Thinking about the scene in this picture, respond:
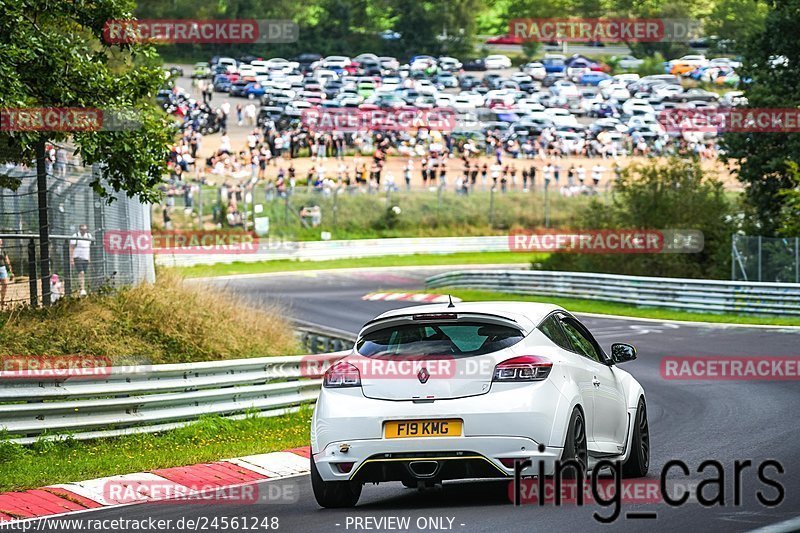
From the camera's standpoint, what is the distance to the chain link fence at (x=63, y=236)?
652 inches

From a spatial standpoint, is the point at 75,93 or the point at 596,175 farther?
the point at 596,175

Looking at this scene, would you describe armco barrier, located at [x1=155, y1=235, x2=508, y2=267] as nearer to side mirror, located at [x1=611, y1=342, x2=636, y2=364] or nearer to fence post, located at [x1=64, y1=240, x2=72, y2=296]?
fence post, located at [x1=64, y1=240, x2=72, y2=296]

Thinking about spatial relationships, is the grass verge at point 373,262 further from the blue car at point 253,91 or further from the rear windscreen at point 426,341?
the rear windscreen at point 426,341

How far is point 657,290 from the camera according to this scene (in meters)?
32.2

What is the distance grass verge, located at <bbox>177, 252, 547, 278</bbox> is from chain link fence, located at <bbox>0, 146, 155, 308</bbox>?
2724 centimetres

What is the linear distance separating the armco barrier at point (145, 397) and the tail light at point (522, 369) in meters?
5.51

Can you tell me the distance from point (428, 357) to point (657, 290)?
79.2 ft

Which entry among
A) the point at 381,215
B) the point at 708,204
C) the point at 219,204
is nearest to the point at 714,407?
the point at 708,204

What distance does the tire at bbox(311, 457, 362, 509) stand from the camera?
362 inches

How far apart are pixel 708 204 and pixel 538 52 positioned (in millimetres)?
83715

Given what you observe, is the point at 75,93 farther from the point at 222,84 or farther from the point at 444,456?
the point at 222,84

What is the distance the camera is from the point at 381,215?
2388 inches
